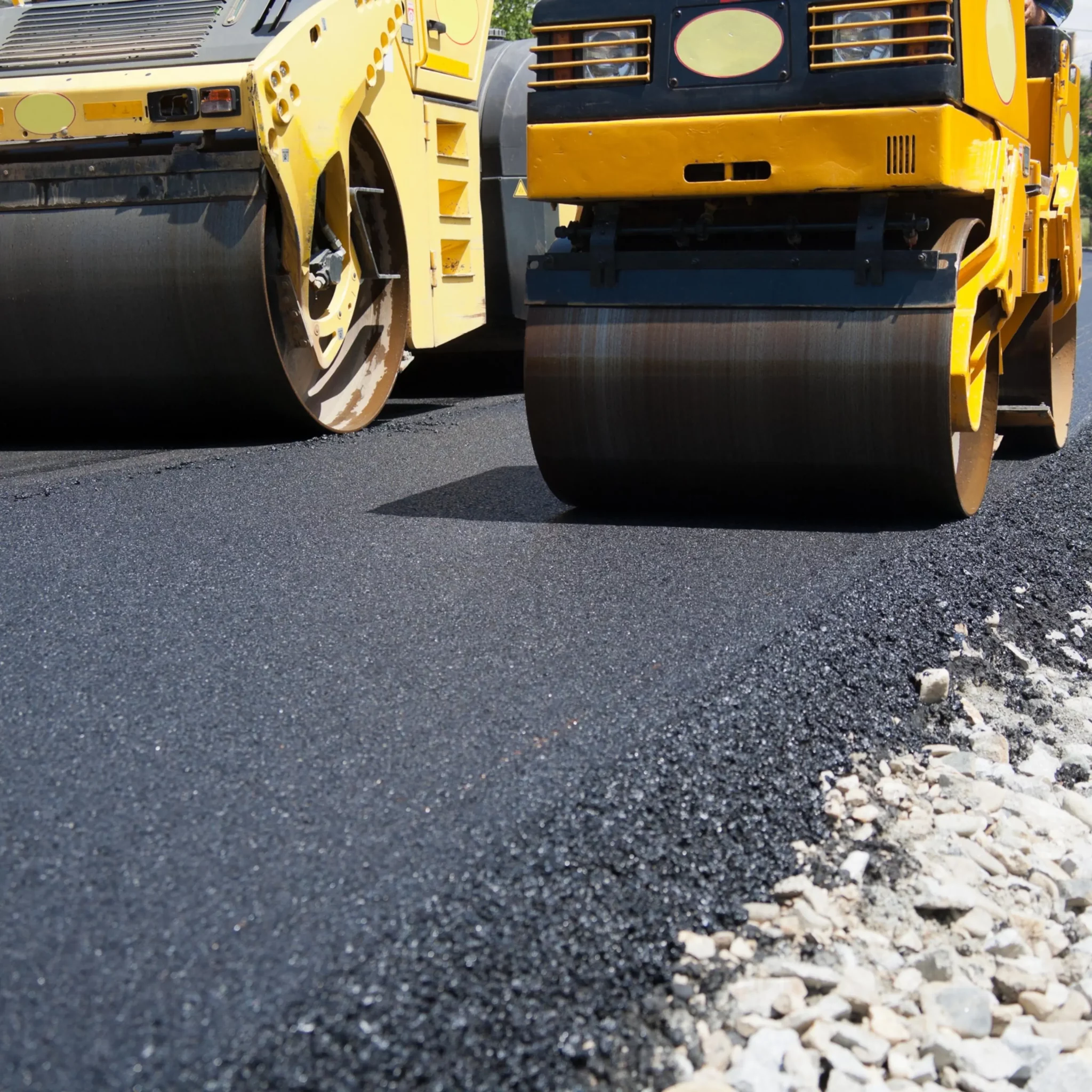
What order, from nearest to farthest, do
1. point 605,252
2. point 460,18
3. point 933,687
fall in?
1. point 933,687
2. point 605,252
3. point 460,18

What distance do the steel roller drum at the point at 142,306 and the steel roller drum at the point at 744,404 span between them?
1770 mm

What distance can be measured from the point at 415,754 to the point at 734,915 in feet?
2.05

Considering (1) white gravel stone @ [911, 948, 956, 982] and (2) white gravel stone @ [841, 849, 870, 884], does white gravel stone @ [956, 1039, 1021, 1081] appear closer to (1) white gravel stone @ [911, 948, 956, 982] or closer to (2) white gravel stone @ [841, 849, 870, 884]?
(1) white gravel stone @ [911, 948, 956, 982]

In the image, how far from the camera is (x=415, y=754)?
248cm

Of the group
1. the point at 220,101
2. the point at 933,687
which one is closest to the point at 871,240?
the point at 933,687

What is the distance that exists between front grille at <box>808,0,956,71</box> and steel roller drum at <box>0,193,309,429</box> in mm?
2460

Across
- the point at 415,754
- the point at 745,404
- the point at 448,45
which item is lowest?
the point at 415,754

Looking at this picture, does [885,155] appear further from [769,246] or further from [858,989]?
[858,989]

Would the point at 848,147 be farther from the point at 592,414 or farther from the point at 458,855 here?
the point at 458,855

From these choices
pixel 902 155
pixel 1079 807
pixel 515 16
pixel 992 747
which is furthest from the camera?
pixel 515 16

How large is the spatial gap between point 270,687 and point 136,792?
0.53 meters

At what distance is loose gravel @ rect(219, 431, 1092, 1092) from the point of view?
176 cm

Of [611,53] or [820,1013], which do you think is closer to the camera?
[820,1013]

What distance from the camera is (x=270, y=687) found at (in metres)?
2.81
